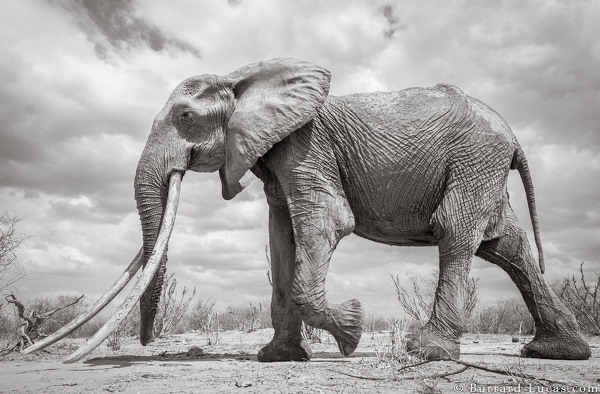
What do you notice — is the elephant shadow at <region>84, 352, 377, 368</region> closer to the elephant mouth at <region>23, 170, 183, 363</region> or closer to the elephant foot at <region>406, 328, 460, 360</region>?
the elephant mouth at <region>23, 170, 183, 363</region>

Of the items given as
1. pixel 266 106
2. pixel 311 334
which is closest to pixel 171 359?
pixel 266 106

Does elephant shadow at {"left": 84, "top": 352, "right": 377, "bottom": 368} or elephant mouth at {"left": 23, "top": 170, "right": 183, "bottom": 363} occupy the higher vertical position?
elephant mouth at {"left": 23, "top": 170, "right": 183, "bottom": 363}

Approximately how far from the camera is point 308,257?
5.70 m

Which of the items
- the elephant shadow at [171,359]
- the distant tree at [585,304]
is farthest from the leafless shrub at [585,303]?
the elephant shadow at [171,359]

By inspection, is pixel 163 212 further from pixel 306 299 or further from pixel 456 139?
pixel 456 139

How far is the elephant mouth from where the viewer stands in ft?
16.9

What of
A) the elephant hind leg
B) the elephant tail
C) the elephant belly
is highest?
the elephant tail

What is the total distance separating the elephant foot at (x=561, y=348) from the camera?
7008mm

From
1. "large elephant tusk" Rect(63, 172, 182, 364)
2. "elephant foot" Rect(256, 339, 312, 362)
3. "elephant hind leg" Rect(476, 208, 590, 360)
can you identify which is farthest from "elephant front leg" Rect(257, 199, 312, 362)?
"elephant hind leg" Rect(476, 208, 590, 360)

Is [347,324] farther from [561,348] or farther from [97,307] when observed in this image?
[561,348]

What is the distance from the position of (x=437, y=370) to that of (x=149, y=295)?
330 centimetres

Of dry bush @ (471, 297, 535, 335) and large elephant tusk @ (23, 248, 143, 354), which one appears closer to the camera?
large elephant tusk @ (23, 248, 143, 354)

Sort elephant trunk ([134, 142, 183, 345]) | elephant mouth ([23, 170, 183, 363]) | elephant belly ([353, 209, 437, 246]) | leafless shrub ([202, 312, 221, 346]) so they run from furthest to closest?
leafless shrub ([202, 312, 221, 346]) < elephant belly ([353, 209, 437, 246]) < elephant trunk ([134, 142, 183, 345]) < elephant mouth ([23, 170, 183, 363])

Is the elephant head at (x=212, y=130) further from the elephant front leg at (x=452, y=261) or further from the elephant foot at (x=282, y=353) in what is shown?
the elephant front leg at (x=452, y=261)
